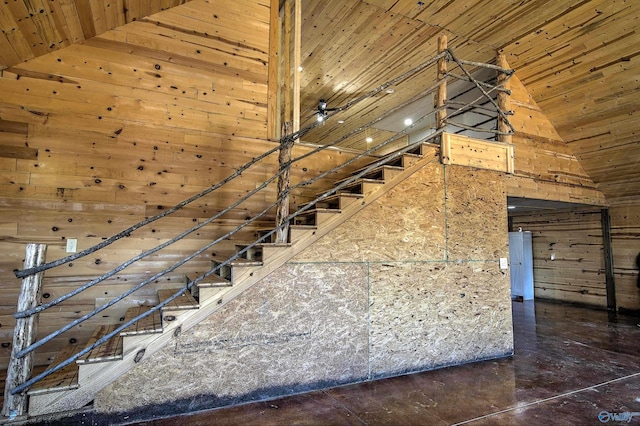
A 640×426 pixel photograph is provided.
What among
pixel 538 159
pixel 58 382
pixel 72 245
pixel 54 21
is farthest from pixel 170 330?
pixel 538 159

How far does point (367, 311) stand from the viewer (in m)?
3.45

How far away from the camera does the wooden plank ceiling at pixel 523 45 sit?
376 centimetres

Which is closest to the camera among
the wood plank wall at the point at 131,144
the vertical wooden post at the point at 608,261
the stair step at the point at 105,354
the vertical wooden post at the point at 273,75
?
the stair step at the point at 105,354

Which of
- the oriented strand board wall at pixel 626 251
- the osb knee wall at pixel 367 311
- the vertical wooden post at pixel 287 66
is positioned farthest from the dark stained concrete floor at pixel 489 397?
the vertical wooden post at pixel 287 66

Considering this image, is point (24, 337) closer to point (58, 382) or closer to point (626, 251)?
point (58, 382)

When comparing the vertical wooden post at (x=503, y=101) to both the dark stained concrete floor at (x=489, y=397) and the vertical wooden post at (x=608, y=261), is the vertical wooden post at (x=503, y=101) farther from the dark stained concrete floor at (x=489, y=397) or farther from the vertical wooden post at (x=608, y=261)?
the vertical wooden post at (x=608, y=261)

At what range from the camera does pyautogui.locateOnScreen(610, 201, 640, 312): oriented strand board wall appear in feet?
21.0

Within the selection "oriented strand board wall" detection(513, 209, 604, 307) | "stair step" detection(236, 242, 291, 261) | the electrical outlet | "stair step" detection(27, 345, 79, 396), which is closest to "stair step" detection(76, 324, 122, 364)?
"stair step" detection(27, 345, 79, 396)

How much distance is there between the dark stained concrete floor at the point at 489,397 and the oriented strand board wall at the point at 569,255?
3.15 metres

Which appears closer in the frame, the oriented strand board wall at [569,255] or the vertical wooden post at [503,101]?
the vertical wooden post at [503,101]

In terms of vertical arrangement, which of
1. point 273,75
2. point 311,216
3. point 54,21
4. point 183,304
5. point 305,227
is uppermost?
point 273,75

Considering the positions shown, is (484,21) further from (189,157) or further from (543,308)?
(543,308)

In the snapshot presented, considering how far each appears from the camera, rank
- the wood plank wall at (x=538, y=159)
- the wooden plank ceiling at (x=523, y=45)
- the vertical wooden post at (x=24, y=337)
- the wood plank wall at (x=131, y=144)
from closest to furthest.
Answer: the vertical wooden post at (x=24, y=337), the wood plank wall at (x=131, y=144), the wooden plank ceiling at (x=523, y=45), the wood plank wall at (x=538, y=159)

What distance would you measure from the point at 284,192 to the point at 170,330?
1.49 meters
